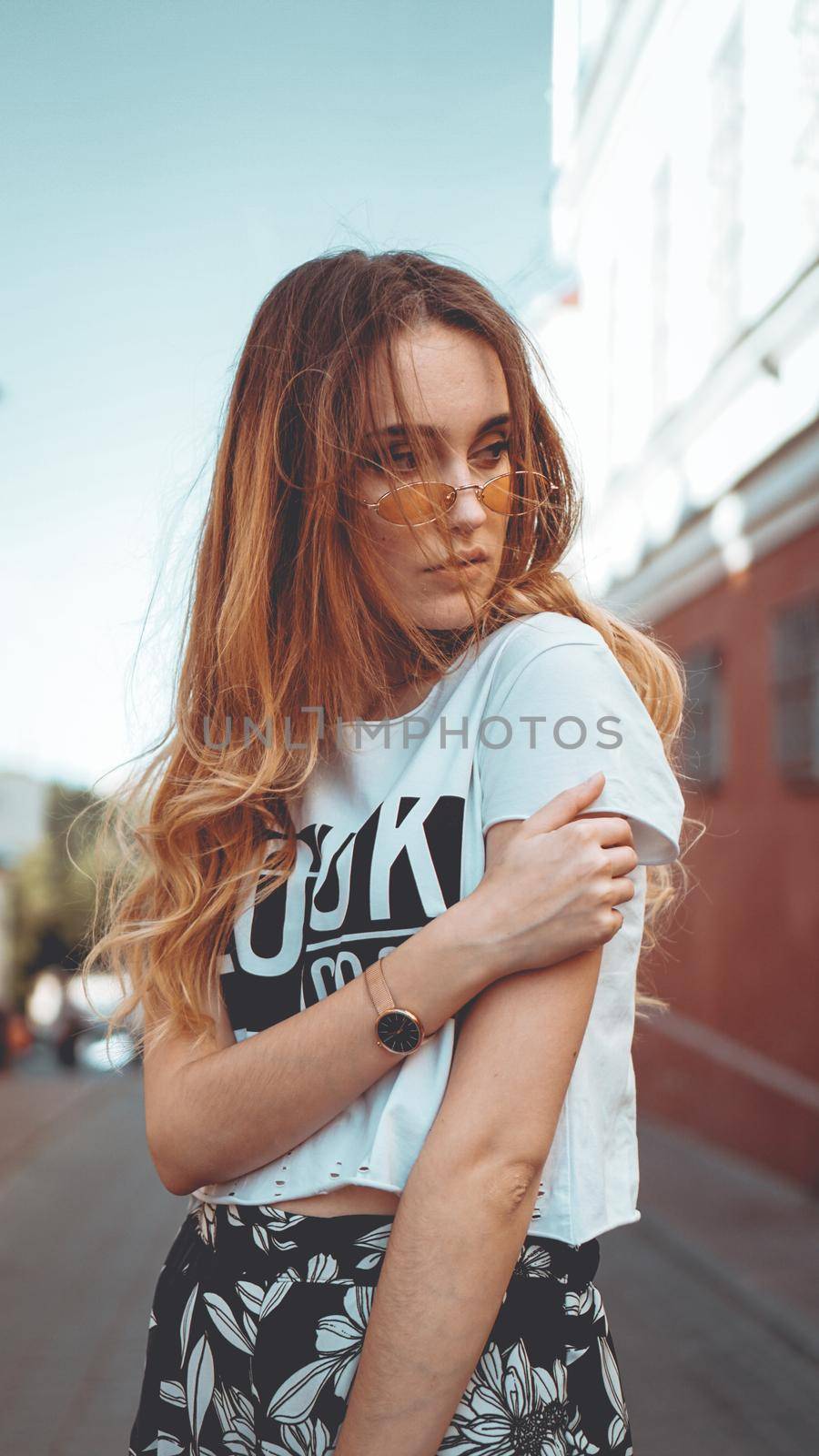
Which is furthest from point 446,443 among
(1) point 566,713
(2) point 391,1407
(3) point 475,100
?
(3) point 475,100

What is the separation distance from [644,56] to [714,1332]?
6.37 metres

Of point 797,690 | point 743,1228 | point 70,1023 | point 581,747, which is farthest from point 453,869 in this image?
point 70,1023

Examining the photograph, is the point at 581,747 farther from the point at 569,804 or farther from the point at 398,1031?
the point at 398,1031

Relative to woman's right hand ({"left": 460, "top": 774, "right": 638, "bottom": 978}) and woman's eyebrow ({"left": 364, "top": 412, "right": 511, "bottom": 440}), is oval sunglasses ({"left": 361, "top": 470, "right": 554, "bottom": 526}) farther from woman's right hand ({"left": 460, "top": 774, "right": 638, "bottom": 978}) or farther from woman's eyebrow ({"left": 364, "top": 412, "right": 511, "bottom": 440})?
woman's right hand ({"left": 460, "top": 774, "right": 638, "bottom": 978})

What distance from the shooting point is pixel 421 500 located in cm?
141

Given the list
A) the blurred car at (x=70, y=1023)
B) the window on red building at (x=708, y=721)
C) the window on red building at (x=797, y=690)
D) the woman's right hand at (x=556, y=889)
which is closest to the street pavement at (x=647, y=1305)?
the blurred car at (x=70, y=1023)

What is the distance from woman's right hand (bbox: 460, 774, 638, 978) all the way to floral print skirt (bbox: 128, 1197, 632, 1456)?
298mm

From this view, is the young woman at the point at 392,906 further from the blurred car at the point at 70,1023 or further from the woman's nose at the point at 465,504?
the blurred car at the point at 70,1023

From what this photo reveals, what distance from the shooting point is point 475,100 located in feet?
7.18

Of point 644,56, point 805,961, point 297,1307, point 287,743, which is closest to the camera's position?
point 297,1307

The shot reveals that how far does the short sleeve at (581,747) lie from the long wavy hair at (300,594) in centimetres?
15

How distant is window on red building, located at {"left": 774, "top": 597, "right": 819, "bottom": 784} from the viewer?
25.9 feet

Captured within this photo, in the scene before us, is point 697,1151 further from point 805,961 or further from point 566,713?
point 566,713

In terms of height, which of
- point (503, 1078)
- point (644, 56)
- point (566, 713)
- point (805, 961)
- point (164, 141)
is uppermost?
point (644, 56)
